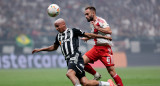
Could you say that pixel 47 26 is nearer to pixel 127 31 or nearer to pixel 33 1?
pixel 33 1

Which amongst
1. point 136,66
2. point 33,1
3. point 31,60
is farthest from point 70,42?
point 33,1

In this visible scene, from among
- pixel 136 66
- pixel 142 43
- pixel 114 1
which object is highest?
pixel 114 1

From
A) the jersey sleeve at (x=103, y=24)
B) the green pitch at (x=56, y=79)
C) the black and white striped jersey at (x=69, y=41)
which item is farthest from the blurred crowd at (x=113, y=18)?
the black and white striped jersey at (x=69, y=41)

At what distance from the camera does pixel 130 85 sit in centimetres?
1138

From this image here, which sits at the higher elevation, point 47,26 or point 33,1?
point 33,1

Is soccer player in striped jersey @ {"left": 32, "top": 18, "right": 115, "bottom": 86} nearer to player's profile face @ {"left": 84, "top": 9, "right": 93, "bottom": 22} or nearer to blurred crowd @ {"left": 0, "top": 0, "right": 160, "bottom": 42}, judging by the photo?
player's profile face @ {"left": 84, "top": 9, "right": 93, "bottom": 22}

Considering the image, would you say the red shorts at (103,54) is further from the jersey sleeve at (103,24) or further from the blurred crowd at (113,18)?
the blurred crowd at (113,18)

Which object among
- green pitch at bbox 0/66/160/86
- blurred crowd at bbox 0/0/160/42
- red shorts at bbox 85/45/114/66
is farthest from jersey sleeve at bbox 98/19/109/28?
blurred crowd at bbox 0/0/160/42

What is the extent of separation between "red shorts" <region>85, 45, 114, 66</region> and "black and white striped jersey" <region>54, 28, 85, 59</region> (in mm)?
1736

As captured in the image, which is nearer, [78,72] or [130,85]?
[78,72]

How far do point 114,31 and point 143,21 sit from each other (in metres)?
3.54

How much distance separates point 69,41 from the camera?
8.12 meters

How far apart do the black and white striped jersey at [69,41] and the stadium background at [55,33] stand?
35.9 ft

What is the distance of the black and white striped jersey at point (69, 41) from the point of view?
809cm
